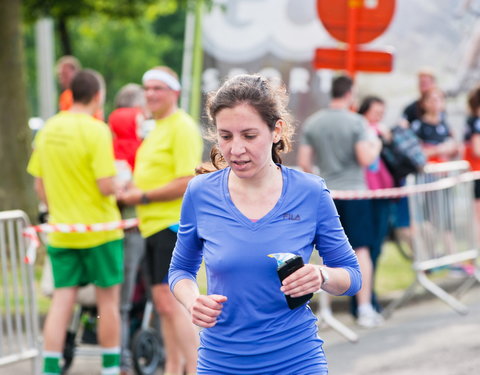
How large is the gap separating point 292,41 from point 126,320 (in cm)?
831

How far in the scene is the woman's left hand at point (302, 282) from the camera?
3.66 metres

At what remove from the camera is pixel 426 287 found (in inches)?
414

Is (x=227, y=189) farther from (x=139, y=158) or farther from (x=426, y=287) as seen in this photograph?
(x=426, y=287)

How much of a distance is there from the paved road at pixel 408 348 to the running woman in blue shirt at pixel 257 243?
4035 mm

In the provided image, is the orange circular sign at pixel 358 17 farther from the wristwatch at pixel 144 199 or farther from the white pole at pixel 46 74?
the white pole at pixel 46 74

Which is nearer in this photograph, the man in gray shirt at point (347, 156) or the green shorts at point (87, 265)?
the green shorts at point (87, 265)

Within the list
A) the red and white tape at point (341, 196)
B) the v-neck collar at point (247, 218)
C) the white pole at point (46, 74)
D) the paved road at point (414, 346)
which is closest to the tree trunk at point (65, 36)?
the white pole at point (46, 74)

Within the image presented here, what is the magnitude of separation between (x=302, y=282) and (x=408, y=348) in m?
5.29

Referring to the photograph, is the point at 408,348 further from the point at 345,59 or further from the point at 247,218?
the point at 247,218

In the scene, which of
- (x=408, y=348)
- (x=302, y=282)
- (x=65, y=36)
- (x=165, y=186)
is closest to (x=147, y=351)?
(x=165, y=186)

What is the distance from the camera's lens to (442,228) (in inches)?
427

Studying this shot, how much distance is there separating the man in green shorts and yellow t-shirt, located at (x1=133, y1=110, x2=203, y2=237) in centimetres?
22

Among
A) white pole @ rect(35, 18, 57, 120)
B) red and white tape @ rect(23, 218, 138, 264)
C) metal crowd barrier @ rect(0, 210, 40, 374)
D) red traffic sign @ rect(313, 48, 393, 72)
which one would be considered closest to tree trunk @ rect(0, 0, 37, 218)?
red traffic sign @ rect(313, 48, 393, 72)

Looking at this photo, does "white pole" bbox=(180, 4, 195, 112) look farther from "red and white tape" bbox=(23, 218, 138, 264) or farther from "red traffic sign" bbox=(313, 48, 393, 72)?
"red and white tape" bbox=(23, 218, 138, 264)
